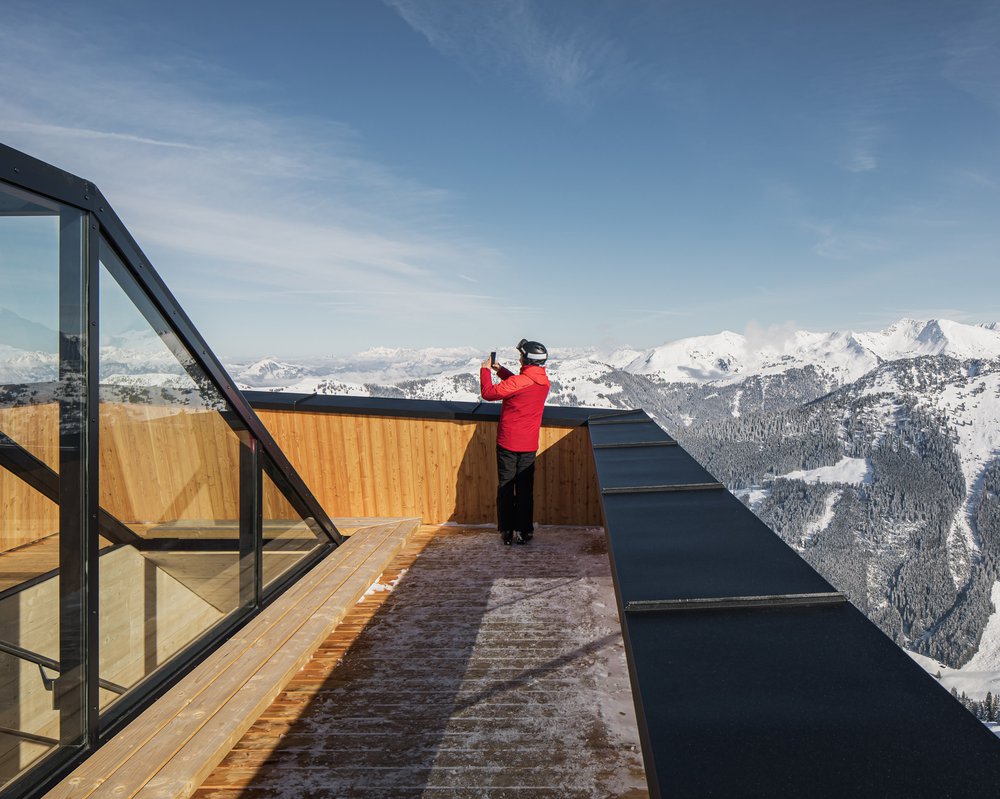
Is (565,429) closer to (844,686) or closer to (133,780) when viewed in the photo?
(133,780)

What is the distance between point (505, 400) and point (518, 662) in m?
2.69

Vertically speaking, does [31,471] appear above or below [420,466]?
above

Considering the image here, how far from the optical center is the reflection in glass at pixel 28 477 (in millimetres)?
2453

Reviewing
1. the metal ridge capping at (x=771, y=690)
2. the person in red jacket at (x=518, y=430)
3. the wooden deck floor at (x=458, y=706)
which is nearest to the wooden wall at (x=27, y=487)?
the wooden deck floor at (x=458, y=706)

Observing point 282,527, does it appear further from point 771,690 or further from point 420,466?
point 771,690

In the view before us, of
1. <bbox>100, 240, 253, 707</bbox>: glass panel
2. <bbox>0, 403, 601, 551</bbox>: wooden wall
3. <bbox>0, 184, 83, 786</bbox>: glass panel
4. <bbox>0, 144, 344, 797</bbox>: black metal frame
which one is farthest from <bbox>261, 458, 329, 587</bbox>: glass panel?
<bbox>0, 184, 83, 786</bbox>: glass panel

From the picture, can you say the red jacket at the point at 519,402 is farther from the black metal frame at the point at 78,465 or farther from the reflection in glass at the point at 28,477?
the reflection in glass at the point at 28,477

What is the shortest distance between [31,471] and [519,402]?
4010mm

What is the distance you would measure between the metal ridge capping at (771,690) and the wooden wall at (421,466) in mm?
4511

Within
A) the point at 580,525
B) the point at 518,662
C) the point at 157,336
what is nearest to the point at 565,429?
the point at 580,525

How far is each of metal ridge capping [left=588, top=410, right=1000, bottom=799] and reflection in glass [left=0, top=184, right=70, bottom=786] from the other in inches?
89.3

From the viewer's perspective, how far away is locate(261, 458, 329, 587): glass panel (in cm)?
471

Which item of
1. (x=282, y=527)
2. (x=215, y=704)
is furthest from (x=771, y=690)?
(x=282, y=527)

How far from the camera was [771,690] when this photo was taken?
1.41m
